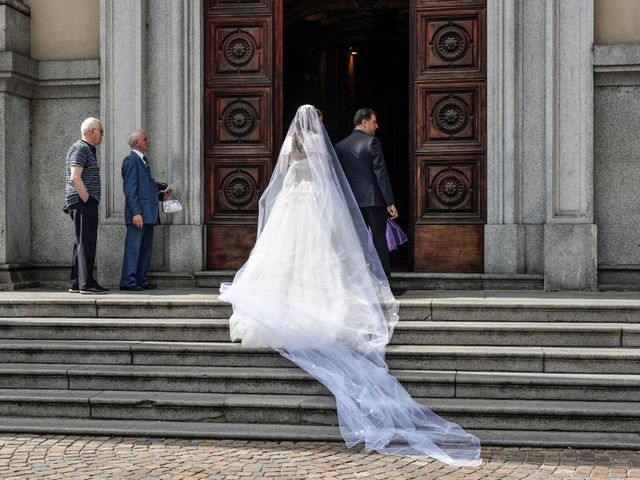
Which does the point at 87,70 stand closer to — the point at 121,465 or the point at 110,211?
the point at 110,211

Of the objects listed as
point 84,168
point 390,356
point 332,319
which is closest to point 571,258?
point 390,356

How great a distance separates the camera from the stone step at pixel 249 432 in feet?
21.7

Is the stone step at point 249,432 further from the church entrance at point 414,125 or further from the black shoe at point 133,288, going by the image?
the church entrance at point 414,125

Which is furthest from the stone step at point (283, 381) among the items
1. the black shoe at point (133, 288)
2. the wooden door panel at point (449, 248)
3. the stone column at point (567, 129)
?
the wooden door panel at point (449, 248)

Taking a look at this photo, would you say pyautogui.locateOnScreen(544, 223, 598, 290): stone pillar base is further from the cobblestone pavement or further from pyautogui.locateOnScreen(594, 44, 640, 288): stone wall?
the cobblestone pavement

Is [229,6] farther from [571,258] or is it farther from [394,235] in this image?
[571,258]

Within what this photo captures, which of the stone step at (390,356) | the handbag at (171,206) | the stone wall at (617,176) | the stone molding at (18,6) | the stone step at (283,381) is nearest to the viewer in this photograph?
the stone step at (283,381)

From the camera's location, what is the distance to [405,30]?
63.0 feet

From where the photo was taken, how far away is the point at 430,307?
8570 millimetres

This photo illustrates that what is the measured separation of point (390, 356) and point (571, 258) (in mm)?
3234

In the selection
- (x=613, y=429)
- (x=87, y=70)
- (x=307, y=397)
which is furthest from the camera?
(x=87, y=70)

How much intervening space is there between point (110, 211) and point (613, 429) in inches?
252

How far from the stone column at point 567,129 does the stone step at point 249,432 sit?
3.67 meters

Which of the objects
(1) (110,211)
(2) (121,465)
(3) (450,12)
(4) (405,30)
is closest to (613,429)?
(2) (121,465)
